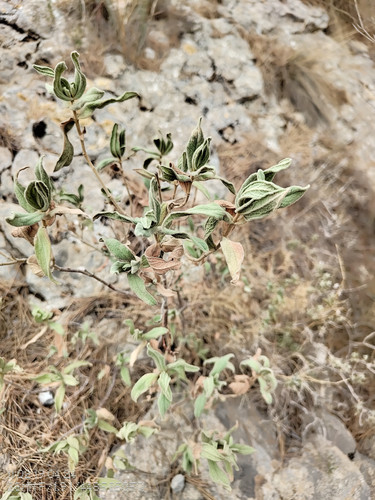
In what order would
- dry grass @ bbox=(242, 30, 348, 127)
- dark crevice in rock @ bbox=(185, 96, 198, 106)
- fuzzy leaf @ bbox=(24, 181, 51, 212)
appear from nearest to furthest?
fuzzy leaf @ bbox=(24, 181, 51, 212) → dark crevice in rock @ bbox=(185, 96, 198, 106) → dry grass @ bbox=(242, 30, 348, 127)

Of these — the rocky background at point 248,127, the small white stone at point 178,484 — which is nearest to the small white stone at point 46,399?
the rocky background at point 248,127

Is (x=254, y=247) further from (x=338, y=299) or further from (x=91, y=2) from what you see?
(x=91, y=2)

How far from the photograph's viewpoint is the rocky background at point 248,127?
1736 millimetres

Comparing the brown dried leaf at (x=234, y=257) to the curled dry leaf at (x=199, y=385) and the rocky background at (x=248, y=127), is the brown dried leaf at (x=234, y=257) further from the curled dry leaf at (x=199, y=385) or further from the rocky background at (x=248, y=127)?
the rocky background at (x=248, y=127)

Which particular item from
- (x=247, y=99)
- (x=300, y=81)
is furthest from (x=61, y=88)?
(x=300, y=81)

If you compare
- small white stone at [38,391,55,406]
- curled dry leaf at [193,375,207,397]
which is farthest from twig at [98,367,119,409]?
curled dry leaf at [193,375,207,397]

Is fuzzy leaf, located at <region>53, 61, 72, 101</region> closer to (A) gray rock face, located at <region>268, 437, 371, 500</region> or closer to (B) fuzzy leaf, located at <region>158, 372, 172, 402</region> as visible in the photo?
(B) fuzzy leaf, located at <region>158, 372, 172, 402</region>

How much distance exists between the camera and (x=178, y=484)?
1.55 metres

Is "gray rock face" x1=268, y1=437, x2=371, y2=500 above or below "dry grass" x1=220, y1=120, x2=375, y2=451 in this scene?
below

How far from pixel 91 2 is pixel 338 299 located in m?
2.18

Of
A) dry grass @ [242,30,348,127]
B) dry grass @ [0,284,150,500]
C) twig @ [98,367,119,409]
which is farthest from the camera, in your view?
dry grass @ [242,30,348,127]

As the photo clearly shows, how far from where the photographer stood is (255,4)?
9.04 ft

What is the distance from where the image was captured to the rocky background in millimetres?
1736

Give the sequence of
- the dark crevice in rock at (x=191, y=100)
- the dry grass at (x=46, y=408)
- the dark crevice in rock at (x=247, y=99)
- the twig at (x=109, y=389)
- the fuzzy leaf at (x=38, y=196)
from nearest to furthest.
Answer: the fuzzy leaf at (x=38, y=196)
the dry grass at (x=46, y=408)
the twig at (x=109, y=389)
the dark crevice in rock at (x=191, y=100)
the dark crevice in rock at (x=247, y=99)
